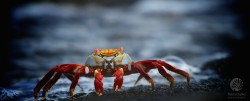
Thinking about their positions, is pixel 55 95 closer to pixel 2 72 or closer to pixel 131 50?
pixel 2 72

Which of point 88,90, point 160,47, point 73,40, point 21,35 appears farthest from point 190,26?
point 88,90

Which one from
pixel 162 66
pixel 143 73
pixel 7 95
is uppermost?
pixel 162 66

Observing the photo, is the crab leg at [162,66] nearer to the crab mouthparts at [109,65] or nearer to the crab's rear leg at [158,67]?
the crab's rear leg at [158,67]

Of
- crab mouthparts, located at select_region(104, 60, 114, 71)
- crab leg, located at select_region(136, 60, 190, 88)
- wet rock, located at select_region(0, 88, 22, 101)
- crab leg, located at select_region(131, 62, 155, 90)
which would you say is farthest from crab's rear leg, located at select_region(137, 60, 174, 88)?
wet rock, located at select_region(0, 88, 22, 101)

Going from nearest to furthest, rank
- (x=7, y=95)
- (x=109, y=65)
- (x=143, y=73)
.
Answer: (x=143, y=73), (x=109, y=65), (x=7, y=95)

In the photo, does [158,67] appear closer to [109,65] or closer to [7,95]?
[109,65]

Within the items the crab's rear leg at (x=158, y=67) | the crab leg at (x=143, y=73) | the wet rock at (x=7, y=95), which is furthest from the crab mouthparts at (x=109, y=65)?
the wet rock at (x=7, y=95)

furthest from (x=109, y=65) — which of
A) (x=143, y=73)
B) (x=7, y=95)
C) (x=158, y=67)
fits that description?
(x=7, y=95)

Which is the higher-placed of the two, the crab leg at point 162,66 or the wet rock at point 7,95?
the crab leg at point 162,66

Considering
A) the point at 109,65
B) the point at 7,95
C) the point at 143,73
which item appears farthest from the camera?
the point at 7,95

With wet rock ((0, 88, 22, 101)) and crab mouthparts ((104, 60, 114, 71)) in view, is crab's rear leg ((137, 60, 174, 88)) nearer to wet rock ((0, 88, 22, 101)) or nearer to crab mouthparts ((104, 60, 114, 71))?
crab mouthparts ((104, 60, 114, 71))

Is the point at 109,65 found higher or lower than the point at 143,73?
higher
